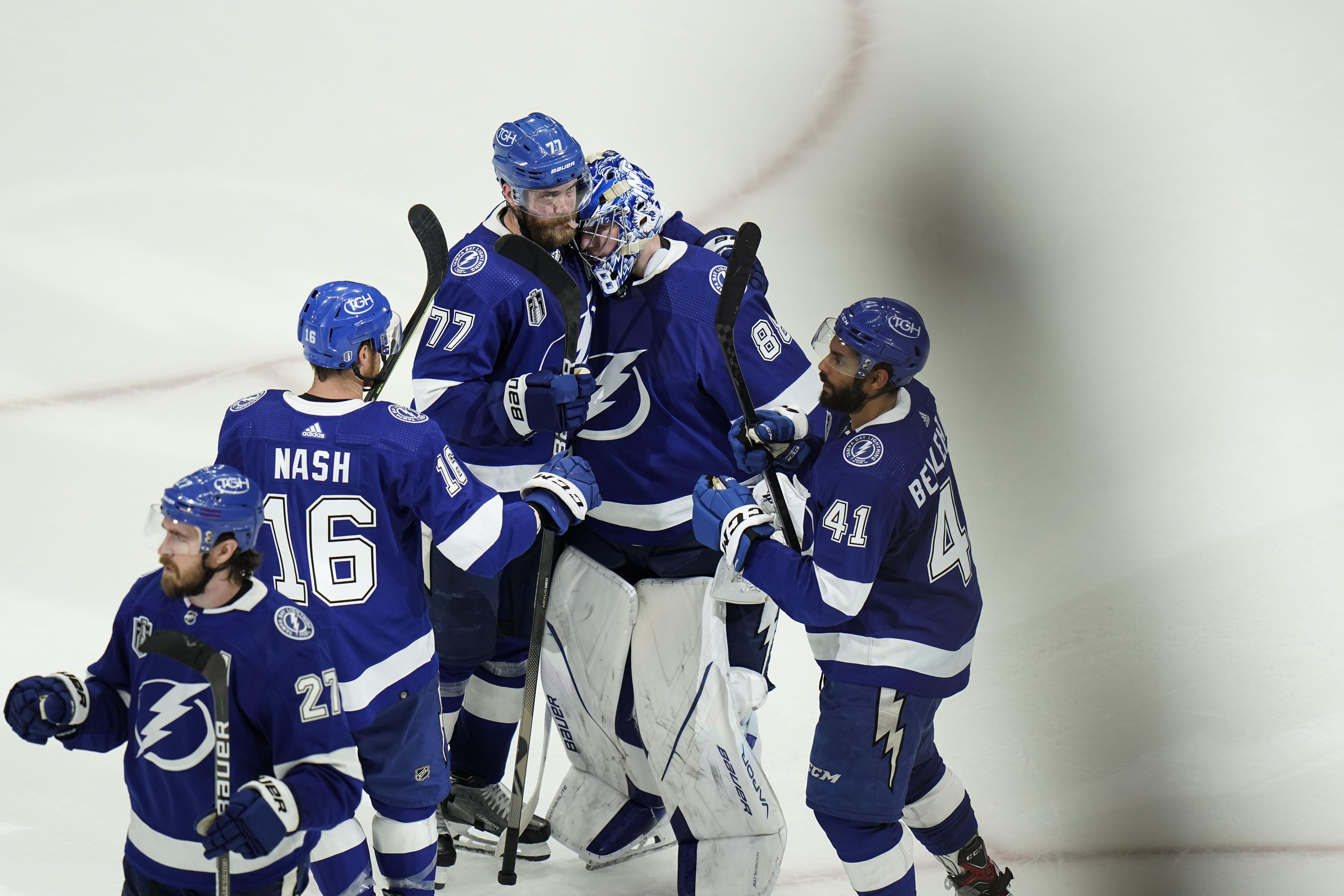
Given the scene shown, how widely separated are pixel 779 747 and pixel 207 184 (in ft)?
13.7

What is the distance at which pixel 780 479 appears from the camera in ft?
12.4

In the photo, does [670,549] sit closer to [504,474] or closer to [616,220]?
[504,474]

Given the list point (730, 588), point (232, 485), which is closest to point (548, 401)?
point (730, 588)

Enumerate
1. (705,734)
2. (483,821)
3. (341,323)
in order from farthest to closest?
(483,821) → (705,734) → (341,323)

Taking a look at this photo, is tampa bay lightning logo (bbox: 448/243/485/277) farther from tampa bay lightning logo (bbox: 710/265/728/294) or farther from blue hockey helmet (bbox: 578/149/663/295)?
tampa bay lightning logo (bbox: 710/265/728/294)

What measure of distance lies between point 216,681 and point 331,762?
22cm

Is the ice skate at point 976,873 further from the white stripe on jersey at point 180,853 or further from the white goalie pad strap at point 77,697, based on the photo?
the white goalie pad strap at point 77,697

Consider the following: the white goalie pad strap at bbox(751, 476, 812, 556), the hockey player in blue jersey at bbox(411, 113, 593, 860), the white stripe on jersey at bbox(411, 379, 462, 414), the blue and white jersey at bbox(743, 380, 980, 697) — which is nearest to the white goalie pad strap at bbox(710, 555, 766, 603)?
the white goalie pad strap at bbox(751, 476, 812, 556)

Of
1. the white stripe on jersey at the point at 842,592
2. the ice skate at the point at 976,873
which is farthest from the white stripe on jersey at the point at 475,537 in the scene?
the ice skate at the point at 976,873

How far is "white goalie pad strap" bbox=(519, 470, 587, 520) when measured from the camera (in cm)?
280

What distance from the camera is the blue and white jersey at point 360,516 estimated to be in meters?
2.49

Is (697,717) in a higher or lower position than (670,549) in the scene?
lower

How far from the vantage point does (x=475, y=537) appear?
2598 millimetres

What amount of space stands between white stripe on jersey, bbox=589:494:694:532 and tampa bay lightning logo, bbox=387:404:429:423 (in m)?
0.57
